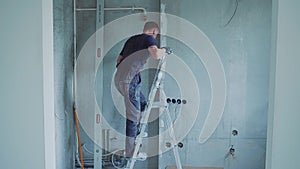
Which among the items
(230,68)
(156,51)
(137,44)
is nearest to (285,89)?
(156,51)

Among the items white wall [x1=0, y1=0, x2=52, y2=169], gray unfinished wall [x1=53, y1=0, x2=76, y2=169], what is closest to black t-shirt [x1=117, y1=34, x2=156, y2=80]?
gray unfinished wall [x1=53, y1=0, x2=76, y2=169]

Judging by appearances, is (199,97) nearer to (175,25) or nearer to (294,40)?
(175,25)

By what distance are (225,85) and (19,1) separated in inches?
101

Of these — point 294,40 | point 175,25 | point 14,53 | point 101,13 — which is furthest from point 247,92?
point 14,53

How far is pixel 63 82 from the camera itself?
290 cm

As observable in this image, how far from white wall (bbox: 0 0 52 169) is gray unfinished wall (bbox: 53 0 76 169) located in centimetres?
172

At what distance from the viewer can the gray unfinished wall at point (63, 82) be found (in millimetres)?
2705

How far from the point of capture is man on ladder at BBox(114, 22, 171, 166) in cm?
281

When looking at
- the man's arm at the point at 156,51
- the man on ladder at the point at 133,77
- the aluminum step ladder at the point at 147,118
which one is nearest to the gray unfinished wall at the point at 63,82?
the man on ladder at the point at 133,77

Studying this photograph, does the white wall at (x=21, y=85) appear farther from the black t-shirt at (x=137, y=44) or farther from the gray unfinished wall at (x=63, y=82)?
the black t-shirt at (x=137, y=44)

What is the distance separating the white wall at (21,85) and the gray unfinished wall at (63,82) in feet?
5.66

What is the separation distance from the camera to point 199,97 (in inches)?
122

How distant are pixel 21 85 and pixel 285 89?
0.93m

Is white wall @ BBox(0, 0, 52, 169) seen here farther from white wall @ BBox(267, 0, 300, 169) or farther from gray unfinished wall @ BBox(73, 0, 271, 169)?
gray unfinished wall @ BBox(73, 0, 271, 169)
